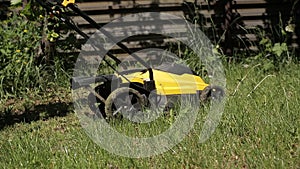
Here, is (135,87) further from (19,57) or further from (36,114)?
(19,57)

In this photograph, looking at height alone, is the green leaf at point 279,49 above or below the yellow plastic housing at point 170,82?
below

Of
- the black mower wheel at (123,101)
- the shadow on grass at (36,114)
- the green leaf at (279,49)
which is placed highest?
the black mower wheel at (123,101)

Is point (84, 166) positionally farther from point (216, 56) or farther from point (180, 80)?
point (216, 56)

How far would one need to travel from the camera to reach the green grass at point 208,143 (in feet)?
12.0

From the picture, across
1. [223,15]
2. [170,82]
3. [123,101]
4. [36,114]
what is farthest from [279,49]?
[36,114]

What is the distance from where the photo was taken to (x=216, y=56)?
673cm

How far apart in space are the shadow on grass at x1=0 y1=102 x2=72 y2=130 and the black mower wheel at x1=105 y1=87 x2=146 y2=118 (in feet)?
2.90

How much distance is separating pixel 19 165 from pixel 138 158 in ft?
2.93

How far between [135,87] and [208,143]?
1147mm

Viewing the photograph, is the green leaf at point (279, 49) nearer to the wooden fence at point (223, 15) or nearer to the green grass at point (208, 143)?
the wooden fence at point (223, 15)

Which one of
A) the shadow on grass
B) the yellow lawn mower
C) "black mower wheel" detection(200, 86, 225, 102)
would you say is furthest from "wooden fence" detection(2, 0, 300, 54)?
the yellow lawn mower

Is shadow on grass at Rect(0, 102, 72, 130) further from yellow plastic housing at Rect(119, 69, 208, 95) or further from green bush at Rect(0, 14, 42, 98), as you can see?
yellow plastic housing at Rect(119, 69, 208, 95)

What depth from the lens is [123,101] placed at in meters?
4.71

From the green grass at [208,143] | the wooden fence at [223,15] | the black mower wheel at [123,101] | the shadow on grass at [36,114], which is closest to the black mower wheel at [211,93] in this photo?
the green grass at [208,143]
